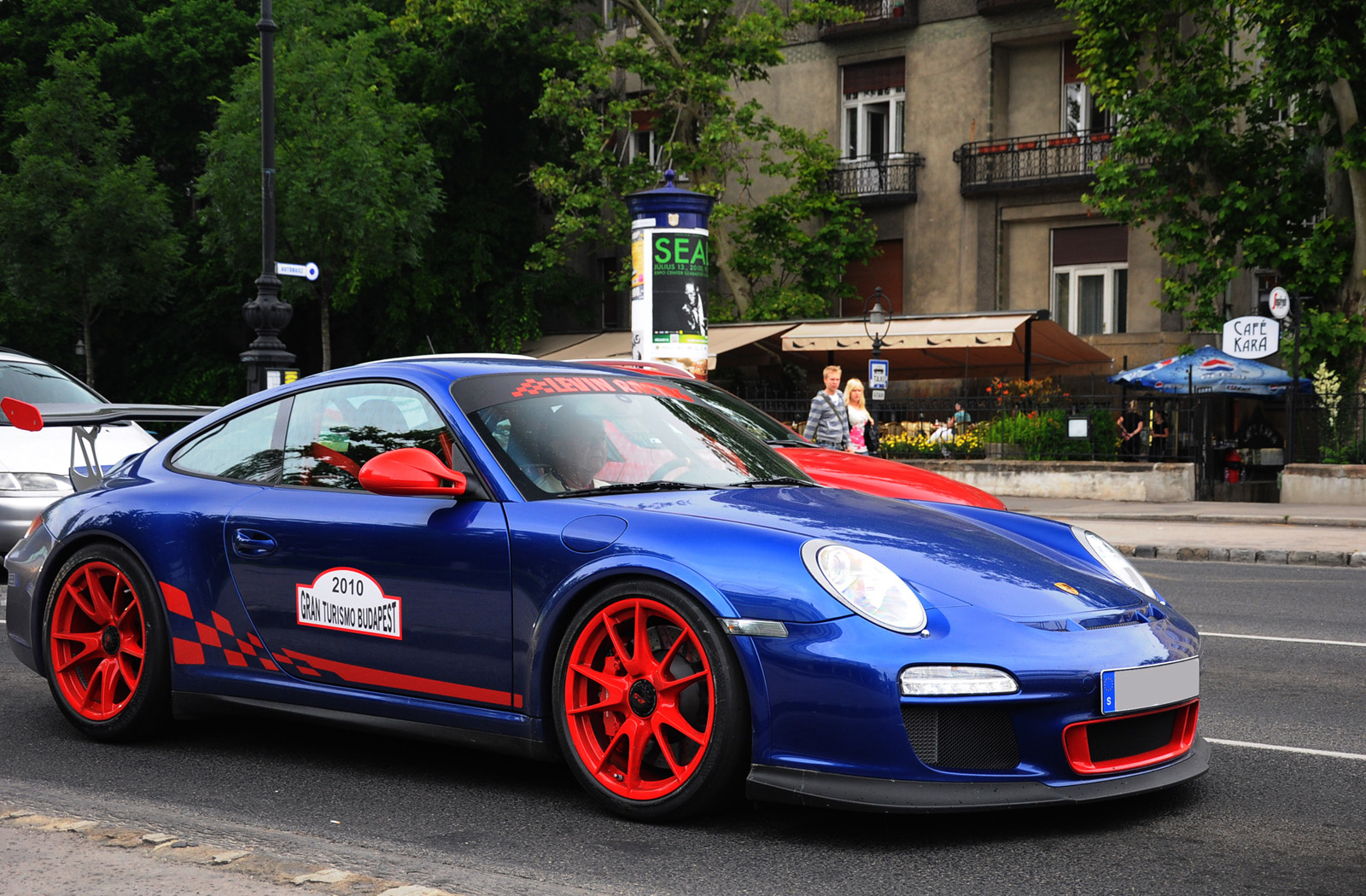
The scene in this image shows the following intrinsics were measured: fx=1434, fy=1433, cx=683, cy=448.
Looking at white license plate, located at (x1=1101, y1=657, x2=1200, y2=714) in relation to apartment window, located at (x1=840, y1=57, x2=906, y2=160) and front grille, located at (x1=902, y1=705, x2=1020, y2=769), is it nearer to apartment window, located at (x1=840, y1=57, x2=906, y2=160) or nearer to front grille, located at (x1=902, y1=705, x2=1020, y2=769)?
front grille, located at (x1=902, y1=705, x2=1020, y2=769)

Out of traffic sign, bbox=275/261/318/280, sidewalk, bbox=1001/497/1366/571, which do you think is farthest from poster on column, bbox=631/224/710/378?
sidewalk, bbox=1001/497/1366/571

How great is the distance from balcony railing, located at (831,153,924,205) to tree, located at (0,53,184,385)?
51.6 feet

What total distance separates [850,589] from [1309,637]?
568 cm

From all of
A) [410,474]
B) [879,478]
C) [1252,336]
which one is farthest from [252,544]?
[1252,336]

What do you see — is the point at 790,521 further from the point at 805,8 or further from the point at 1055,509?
the point at 805,8

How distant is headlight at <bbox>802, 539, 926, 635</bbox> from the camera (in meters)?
3.98

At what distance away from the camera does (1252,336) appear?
2231 cm

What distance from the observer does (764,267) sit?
32.5m

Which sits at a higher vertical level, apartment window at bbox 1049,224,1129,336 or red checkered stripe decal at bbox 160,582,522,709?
apartment window at bbox 1049,224,1129,336

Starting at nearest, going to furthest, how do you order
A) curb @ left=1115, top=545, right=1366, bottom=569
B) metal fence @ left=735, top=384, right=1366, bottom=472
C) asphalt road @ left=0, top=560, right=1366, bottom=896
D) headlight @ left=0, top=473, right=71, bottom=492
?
asphalt road @ left=0, top=560, right=1366, bottom=896
headlight @ left=0, top=473, right=71, bottom=492
curb @ left=1115, top=545, right=1366, bottom=569
metal fence @ left=735, top=384, right=1366, bottom=472

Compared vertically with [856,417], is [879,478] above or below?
below

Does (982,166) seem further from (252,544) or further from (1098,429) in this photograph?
(252,544)

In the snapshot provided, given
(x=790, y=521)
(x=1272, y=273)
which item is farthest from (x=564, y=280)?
(x=790, y=521)

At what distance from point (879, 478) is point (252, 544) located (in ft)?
15.7
